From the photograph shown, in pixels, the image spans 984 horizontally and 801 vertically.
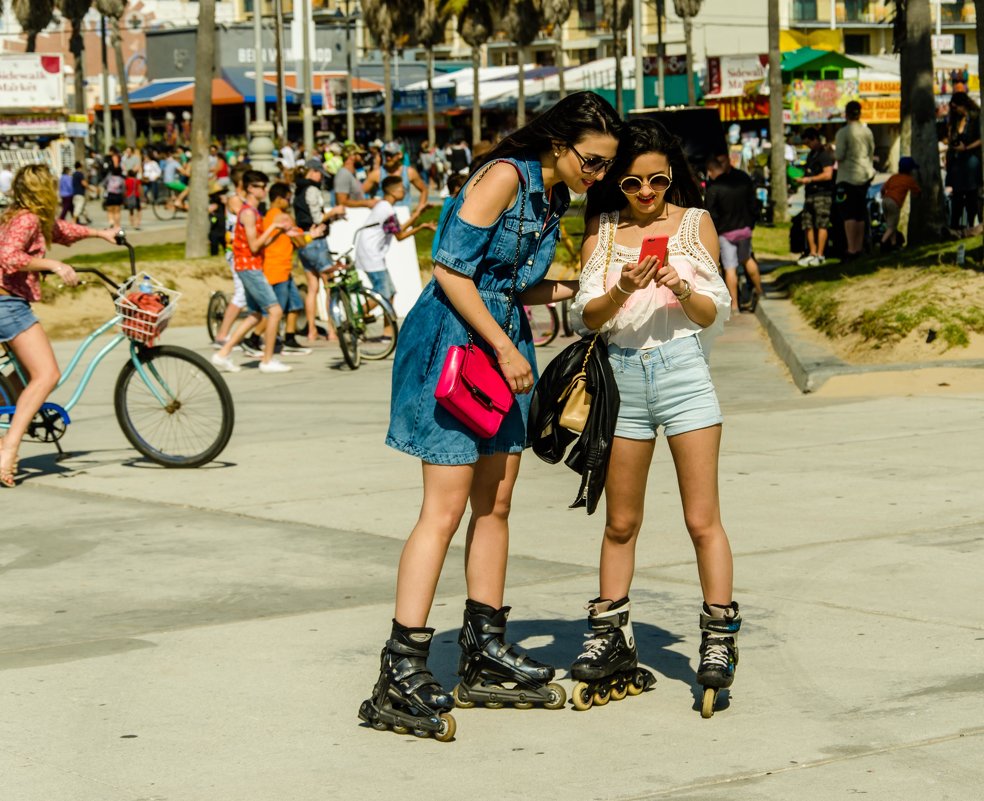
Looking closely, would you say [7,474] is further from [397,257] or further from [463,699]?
[397,257]

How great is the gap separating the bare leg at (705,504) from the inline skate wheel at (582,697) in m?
0.46

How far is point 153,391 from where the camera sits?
9.80 m

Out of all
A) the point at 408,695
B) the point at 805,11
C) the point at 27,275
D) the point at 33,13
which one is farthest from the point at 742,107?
the point at 408,695

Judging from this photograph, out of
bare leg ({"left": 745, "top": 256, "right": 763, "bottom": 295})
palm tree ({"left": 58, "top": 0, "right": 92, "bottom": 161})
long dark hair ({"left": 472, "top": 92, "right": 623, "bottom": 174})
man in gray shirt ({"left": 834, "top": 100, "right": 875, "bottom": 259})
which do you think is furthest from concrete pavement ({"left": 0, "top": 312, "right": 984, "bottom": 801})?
palm tree ({"left": 58, "top": 0, "right": 92, "bottom": 161})

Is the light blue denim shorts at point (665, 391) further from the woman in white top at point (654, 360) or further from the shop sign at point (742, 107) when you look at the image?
the shop sign at point (742, 107)

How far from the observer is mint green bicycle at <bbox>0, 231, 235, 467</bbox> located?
945 cm

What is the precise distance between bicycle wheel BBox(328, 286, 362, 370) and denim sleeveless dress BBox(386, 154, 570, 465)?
401 inches

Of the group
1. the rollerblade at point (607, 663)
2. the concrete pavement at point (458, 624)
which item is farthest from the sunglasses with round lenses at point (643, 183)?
the concrete pavement at point (458, 624)

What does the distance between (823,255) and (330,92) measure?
1944 inches

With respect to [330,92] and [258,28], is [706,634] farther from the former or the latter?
[330,92]

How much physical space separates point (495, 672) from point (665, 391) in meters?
Result: 1.00

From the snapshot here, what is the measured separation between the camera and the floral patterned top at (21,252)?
895 cm

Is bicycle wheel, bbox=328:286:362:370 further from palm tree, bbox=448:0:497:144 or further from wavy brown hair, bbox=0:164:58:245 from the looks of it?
palm tree, bbox=448:0:497:144

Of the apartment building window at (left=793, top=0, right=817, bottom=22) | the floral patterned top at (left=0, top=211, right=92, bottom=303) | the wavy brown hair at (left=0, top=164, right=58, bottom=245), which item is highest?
the apartment building window at (left=793, top=0, right=817, bottom=22)
